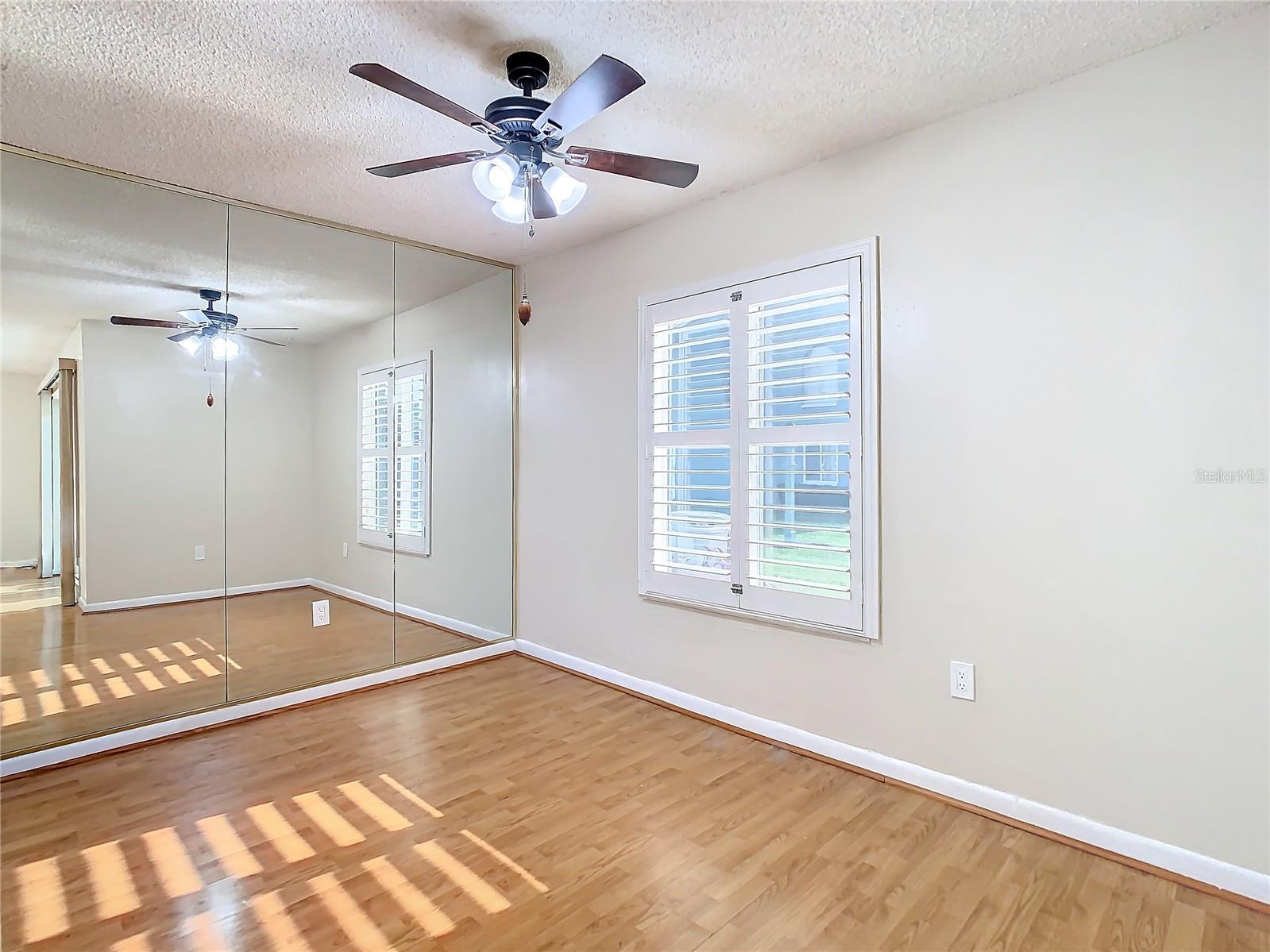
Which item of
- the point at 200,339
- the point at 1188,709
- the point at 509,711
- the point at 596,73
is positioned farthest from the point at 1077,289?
the point at 200,339

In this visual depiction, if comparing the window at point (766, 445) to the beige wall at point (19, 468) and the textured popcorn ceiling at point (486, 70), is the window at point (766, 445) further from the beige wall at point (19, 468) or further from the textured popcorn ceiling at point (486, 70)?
the beige wall at point (19, 468)

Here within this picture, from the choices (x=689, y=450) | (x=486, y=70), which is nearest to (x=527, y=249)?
(x=689, y=450)

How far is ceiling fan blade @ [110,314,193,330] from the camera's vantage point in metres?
3.00

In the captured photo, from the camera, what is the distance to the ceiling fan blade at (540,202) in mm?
2312

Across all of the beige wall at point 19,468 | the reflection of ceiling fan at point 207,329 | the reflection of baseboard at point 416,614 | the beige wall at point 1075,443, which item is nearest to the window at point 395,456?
the reflection of baseboard at point 416,614

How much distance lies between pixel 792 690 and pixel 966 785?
0.75 m

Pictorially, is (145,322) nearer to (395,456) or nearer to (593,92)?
(395,456)

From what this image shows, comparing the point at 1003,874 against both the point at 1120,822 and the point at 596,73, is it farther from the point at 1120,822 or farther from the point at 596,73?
the point at 596,73

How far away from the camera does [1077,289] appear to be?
2.22 meters

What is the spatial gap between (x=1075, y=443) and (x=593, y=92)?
74.5 inches

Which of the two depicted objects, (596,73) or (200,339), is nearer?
(596,73)

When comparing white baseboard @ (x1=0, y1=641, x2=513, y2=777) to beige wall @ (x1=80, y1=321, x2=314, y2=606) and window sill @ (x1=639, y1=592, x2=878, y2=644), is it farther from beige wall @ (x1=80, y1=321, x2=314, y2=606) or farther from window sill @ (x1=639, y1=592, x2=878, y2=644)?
window sill @ (x1=639, y1=592, x2=878, y2=644)

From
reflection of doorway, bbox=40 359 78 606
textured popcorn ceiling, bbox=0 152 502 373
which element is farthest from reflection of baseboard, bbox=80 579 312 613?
textured popcorn ceiling, bbox=0 152 502 373

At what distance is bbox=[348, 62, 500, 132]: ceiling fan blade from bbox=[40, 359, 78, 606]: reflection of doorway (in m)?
2.15
